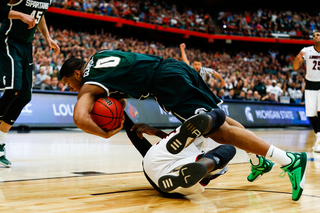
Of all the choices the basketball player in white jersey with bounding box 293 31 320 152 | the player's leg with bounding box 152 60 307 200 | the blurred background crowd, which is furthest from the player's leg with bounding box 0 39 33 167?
the blurred background crowd

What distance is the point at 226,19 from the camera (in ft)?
95.1

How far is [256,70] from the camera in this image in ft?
80.5

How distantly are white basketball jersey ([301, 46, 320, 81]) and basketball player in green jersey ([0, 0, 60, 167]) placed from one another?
508 centimetres

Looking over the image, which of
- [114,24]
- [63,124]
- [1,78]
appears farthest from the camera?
[114,24]

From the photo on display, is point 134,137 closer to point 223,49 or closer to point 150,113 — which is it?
point 150,113

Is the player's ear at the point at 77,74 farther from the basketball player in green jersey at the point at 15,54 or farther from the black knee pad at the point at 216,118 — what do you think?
the black knee pad at the point at 216,118

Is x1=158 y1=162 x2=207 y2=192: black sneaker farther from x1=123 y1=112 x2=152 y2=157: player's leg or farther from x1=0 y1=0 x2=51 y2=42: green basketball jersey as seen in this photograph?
x1=0 y1=0 x2=51 y2=42: green basketball jersey

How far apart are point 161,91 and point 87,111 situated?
0.65 meters

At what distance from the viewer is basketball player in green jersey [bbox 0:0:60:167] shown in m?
3.83

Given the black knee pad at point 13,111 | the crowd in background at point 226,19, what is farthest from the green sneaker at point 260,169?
the crowd in background at point 226,19

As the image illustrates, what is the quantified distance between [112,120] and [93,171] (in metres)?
1.27

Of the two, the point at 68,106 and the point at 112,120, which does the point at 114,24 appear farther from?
the point at 112,120

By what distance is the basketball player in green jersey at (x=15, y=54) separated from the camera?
3826 mm

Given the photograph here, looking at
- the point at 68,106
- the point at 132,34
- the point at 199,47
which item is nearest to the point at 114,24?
the point at 132,34
